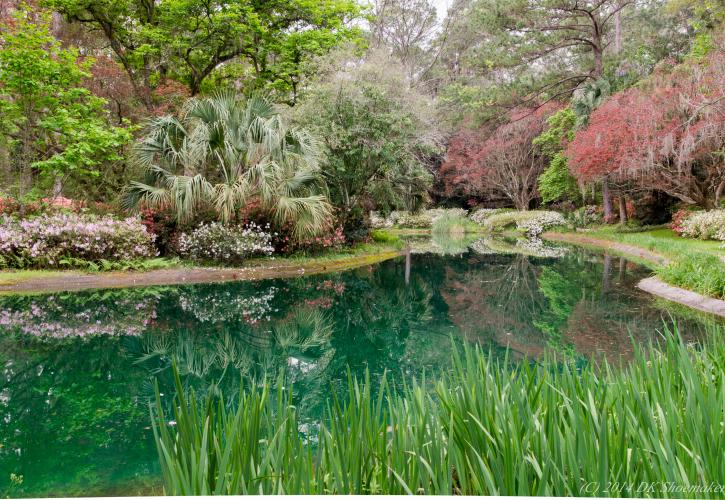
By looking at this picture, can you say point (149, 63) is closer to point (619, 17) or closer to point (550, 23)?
point (550, 23)

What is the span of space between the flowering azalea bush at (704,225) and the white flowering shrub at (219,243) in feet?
41.1

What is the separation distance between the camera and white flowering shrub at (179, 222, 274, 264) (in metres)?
10.9

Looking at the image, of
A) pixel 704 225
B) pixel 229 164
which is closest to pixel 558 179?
pixel 704 225

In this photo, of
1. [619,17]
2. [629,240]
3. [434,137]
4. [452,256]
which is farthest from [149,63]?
[619,17]

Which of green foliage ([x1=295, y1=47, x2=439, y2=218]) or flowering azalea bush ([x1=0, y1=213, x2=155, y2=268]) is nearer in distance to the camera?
flowering azalea bush ([x1=0, y1=213, x2=155, y2=268])

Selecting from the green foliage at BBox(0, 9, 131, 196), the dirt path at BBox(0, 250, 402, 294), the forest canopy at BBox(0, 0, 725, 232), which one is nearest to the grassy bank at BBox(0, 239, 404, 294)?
the dirt path at BBox(0, 250, 402, 294)

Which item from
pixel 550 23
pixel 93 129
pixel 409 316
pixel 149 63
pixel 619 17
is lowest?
pixel 409 316

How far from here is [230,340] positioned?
18.6 ft

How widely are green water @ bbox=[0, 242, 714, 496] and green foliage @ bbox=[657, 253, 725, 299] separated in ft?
2.13

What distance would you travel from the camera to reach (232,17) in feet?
45.2

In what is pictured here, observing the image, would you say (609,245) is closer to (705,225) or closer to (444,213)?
(705,225)

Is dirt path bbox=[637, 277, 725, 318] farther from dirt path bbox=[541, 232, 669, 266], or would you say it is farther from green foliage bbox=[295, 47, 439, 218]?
green foliage bbox=[295, 47, 439, 218]

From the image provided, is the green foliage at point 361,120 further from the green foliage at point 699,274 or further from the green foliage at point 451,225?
the green foliage at point 451,225

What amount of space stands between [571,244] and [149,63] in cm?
1671
